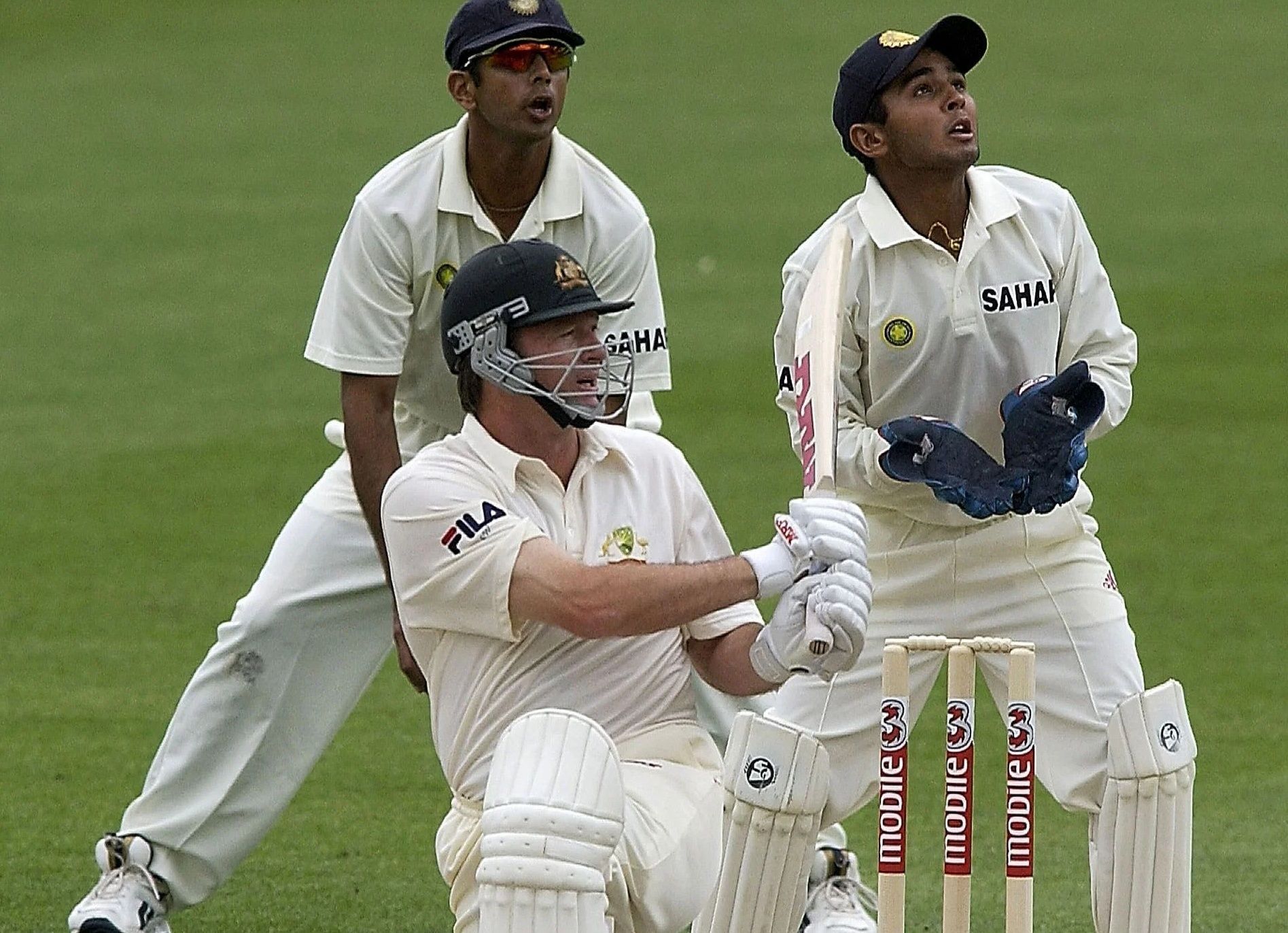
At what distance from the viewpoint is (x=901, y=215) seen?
4395 mm

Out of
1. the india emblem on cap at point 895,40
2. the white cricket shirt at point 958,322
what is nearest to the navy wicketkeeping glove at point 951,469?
the white cricket shirt at point 958,322

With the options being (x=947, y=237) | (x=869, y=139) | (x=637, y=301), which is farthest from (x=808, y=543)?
(x=637, y=301)

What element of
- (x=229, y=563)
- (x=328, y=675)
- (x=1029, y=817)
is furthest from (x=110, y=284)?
(x=1029, y=817)

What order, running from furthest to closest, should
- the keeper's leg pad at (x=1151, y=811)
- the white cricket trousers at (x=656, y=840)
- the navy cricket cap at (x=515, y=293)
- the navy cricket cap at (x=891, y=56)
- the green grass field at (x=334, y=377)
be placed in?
1. the green grass field at (x=334, y=377)
2. the navy cricket cap at (x=891, y=56)
3. the keeper's leg pad at (x=1151, y=811)
4. the navy cricket cap at (x=515, y=293)
5. the white cricket trousers at (x=656, y=840)

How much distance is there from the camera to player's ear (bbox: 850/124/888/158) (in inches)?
174

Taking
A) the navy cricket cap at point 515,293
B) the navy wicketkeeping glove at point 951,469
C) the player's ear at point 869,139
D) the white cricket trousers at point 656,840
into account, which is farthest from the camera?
the player's ear at point 869,139

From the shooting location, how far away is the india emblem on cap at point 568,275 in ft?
12.2

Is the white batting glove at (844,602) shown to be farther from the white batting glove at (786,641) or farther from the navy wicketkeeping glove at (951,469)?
the navy wicketkeeping glove at (951,469)

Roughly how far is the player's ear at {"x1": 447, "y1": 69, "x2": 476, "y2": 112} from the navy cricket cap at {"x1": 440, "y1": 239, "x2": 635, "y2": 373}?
106 centimetres

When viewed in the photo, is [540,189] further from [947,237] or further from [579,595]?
[579,595]

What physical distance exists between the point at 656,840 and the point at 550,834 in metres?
0.31

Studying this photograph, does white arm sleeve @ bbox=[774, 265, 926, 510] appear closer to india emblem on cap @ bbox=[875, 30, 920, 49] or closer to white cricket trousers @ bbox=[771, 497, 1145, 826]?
white cricket trousers @ bbox=[771, 497, 1145, 826]

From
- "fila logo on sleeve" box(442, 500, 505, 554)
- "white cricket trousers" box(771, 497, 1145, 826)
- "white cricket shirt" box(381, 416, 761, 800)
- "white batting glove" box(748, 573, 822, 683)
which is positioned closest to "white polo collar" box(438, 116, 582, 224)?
"white cricket trousers" box(771, 497, 1145, 826)

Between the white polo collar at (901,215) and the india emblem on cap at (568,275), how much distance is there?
77 cm
